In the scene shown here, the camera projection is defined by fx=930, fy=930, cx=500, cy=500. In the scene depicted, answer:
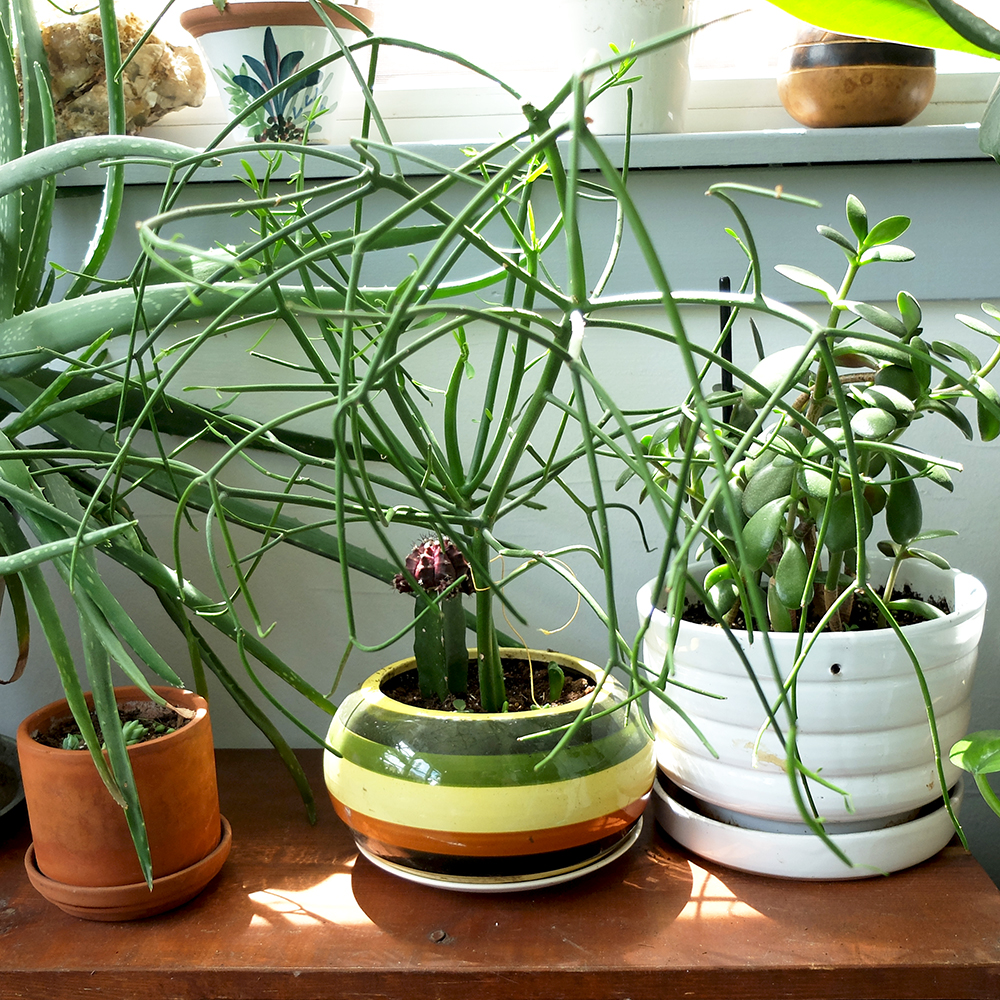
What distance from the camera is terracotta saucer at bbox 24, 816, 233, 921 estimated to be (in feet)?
1.62

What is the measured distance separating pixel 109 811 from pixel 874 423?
44cm

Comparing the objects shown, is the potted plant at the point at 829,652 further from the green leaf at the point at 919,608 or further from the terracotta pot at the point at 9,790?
the terracotta pot at the point at 9,790

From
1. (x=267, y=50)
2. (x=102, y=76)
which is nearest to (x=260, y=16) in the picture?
(x=267, y=50)

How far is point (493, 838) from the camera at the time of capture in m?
0.48

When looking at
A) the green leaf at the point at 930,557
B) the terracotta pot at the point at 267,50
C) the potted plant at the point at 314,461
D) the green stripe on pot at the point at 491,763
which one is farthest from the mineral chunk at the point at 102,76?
the green leaf at the point at 930,557

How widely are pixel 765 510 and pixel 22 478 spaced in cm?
38

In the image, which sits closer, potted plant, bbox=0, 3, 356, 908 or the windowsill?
potted plant, bbox=0, 3, 356, 908

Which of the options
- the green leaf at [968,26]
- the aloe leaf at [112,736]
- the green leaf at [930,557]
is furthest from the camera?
the green leaf at [930,557]

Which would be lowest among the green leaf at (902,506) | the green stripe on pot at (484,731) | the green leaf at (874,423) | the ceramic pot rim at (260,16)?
the green stripe on pot at (484,731)

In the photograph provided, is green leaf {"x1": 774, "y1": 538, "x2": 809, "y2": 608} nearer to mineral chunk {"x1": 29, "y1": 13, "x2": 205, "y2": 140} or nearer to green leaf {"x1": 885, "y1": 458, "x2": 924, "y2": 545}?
green leaf {"x1": 885, "y1": 458, "x2": 924, "y2": 545}

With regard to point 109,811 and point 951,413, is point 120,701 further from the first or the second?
point 951,413

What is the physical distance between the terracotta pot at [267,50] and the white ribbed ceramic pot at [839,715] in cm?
50

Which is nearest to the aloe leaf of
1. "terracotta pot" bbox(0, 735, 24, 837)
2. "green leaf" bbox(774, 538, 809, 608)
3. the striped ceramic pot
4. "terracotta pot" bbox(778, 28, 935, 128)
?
the striped ceramic pot

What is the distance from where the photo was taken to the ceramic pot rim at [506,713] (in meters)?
0.50
